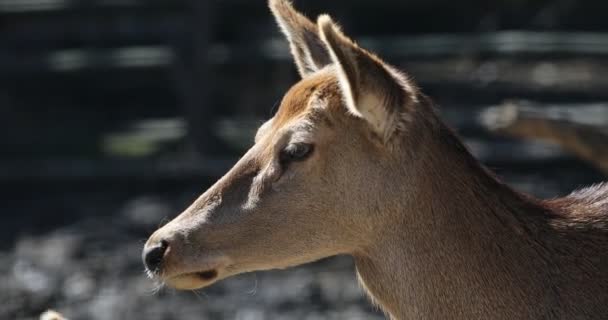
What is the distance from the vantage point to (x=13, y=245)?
8.46 m

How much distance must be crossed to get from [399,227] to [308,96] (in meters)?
0.55

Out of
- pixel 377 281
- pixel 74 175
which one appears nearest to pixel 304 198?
pixel 377 281

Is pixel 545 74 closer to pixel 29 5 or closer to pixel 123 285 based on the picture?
pixel 29 5

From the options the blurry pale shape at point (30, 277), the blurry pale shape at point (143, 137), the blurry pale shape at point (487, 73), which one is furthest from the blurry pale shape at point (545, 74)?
the blurry pale shape at point (30, 277)

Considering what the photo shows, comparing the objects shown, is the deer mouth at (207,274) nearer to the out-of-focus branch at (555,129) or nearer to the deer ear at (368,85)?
the deer ear at (368,85)

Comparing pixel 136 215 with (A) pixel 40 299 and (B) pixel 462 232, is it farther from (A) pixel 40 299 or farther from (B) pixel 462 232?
(B) pixel 462 232

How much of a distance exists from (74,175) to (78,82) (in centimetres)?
196

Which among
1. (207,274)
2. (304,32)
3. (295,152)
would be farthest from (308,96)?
(207,274)

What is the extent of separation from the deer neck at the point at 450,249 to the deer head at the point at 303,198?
0.20 ft

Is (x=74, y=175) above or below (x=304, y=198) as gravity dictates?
below

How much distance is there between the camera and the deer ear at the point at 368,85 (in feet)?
11.7

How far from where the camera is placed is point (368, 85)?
12.0ft

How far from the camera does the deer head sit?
3889 millimetres

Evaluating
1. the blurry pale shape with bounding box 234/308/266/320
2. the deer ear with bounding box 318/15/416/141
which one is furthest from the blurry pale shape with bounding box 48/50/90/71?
the deer ear with bounding box 318/15/416/141
